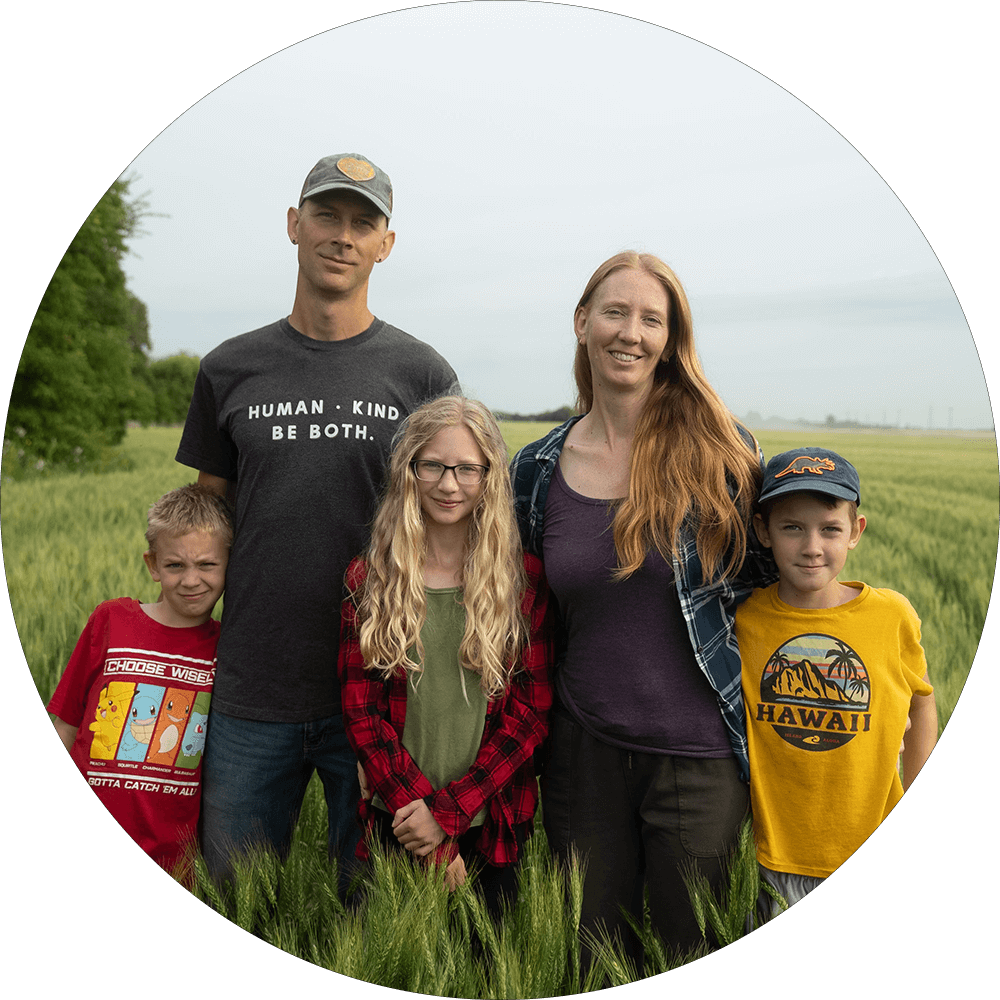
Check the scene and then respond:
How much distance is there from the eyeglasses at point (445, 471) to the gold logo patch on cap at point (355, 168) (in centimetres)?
89

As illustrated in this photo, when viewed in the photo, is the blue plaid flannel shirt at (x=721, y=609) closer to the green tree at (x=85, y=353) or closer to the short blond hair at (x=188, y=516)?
the short blond hair at (x=188, y=516)

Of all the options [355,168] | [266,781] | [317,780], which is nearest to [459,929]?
[266,781]

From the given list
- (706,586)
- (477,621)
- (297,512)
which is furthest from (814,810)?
(297,512)

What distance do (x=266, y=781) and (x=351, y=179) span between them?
6.12 feet

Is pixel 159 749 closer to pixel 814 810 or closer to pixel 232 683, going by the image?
pixel 232 683

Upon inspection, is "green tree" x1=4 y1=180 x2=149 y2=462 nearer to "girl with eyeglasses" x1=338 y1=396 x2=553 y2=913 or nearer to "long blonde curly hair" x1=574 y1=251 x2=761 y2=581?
"girl with eyeglasses" x1=338 y1=396 x2=553 y2=913

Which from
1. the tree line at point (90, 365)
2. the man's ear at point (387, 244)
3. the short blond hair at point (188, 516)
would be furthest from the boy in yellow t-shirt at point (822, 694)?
the tree line at point (90, 365)

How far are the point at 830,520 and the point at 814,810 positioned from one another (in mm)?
798

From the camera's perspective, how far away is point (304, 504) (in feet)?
7.17

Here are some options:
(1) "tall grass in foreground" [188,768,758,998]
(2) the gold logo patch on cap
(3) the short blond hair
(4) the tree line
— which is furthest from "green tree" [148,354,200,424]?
(1) "tall grass in foreground" [188,768,758,998]

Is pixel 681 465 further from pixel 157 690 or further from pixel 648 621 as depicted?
pixel 157 690

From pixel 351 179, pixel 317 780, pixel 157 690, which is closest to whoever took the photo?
pixel 351 179

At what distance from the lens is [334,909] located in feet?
7.05

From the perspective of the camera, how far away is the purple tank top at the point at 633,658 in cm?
197
